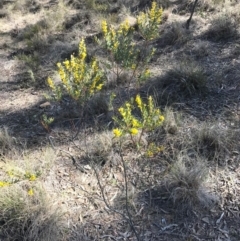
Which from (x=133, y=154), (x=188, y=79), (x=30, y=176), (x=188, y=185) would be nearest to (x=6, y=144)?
(x=30, y=176)

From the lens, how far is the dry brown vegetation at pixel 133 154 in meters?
2.62

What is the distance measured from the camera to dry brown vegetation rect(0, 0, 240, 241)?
262cm

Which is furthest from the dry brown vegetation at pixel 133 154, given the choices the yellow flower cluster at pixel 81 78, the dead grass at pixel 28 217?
the yellow flower cluster at pixel 81 78

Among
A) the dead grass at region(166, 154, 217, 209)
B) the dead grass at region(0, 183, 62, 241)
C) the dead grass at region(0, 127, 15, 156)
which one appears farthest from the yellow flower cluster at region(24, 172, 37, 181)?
the dead grass at region(166, 154, 217, 209)

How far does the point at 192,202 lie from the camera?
2.71 m

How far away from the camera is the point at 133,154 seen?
3.22 metres

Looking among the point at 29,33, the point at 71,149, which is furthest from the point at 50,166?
the point at 29,33

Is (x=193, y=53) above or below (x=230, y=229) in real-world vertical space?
above

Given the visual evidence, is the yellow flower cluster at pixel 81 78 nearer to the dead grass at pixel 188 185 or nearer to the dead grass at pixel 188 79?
the dead grass at pixel 188 185

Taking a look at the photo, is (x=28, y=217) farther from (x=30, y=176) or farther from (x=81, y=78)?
(x=81, y=78)

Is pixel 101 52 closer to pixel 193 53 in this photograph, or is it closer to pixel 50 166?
pixel 193 53

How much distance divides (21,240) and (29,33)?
453cm

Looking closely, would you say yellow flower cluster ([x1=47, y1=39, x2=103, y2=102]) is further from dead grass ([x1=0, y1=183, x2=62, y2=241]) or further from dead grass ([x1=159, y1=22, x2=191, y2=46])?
dead grass ([x1=159, y1=22, x2=191, y2=46])

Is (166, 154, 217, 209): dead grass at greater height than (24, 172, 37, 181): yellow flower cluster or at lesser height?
lesser
